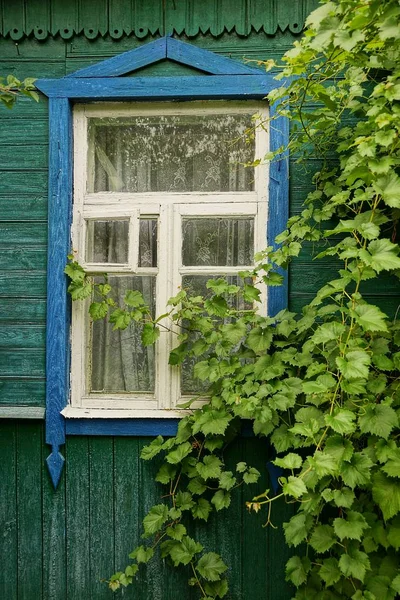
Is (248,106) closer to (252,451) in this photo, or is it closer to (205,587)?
(252,451)

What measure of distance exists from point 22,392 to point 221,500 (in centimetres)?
111

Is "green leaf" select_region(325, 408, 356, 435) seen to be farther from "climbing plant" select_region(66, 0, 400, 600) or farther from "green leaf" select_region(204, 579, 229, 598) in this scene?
"green leaf" select_region(204, 579, 229, 598)

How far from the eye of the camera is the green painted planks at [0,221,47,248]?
306 centimetres

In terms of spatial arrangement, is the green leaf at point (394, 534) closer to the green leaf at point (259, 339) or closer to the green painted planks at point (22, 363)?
the green leaf at point (259, 339)

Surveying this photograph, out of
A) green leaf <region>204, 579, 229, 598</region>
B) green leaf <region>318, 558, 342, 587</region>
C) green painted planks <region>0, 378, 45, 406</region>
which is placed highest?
green painted planks <region>0, 378, 45, 406</region>

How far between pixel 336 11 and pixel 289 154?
0.83 m

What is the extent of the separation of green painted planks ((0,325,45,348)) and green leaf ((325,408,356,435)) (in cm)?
155

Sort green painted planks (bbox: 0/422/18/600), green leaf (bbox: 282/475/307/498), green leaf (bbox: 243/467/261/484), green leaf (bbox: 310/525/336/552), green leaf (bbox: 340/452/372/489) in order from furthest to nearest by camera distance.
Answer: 1. green painted planks (bbox: 0/422/18/600)
2. green leaf (bbox: 243/467/261/484)
3. green leaf (bbox: 310/525/336/552)
4. green leaf (bbox: 340/452/372/489)
5. green leaf (bbox: 282/475/307/498)

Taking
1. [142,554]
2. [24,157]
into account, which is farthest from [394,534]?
[24,157]

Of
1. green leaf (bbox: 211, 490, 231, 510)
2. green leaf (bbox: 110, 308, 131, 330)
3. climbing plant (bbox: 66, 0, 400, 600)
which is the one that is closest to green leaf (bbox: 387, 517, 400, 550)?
climbing plant (bbox: 66, 0, 400, 600)

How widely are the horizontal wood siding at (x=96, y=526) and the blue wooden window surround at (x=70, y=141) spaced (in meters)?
0.10

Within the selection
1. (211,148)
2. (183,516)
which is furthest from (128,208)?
(183,516)

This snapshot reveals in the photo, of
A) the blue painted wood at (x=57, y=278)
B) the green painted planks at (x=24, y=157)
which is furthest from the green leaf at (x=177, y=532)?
the green painted planks at (x=24, y=157)

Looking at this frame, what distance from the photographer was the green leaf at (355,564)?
234 cm
